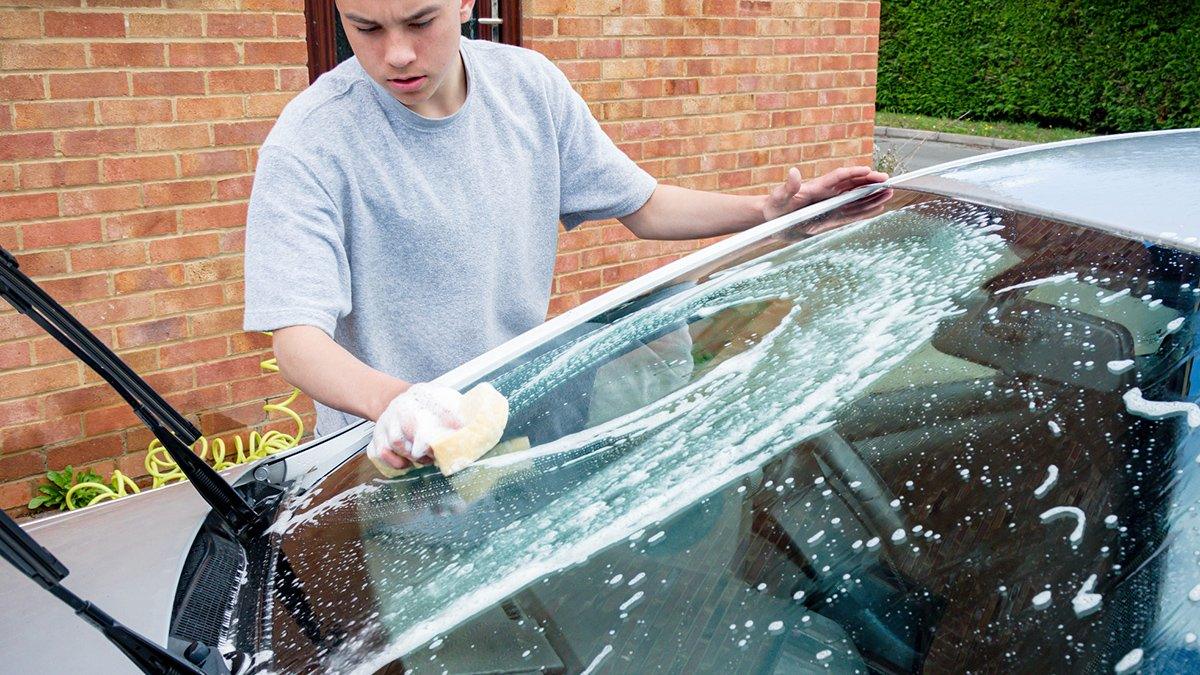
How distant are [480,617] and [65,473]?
2.68 metres

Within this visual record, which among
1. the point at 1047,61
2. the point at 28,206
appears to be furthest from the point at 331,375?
the point at 1047,61

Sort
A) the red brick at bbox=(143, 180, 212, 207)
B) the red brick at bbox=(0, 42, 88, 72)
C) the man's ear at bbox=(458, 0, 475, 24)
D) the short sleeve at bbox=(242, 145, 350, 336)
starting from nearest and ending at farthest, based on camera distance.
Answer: the short sleeve at bbox=(242, 145, 350, 336) → the man's ear at bbox=(458, 0, 475, 24) → the red brick at bbox=(0, 42, 88, 72) → the red brick at bbox=(143, 180, 212, 207)

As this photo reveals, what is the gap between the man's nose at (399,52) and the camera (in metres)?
1.82

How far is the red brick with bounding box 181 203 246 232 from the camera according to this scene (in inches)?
140

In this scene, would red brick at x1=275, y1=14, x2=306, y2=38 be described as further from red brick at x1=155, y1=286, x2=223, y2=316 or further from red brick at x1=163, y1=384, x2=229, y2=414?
red brick at x1=163, y1=384, x2=229, y2=414

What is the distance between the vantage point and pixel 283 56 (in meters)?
3.67

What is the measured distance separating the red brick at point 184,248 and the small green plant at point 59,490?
70 cm

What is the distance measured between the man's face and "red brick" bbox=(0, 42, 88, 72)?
175cm

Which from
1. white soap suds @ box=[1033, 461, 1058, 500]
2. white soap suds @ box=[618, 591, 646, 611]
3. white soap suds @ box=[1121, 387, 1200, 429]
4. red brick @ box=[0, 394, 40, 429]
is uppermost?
white soap suds @ box=[1121, 387, 1200, 429]

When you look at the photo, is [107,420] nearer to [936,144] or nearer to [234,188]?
[234,188]

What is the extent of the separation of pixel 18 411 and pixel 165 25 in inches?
47.8

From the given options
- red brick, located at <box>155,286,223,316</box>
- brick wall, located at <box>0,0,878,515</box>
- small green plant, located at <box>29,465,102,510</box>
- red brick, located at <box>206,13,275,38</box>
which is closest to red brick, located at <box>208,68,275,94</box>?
brick wall, located at <box>0,0,878,515</box>

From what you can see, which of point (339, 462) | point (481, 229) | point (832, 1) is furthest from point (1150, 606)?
point (832, 1)

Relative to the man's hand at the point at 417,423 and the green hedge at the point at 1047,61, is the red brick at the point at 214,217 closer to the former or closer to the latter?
the man's hand at the point at 417,423
